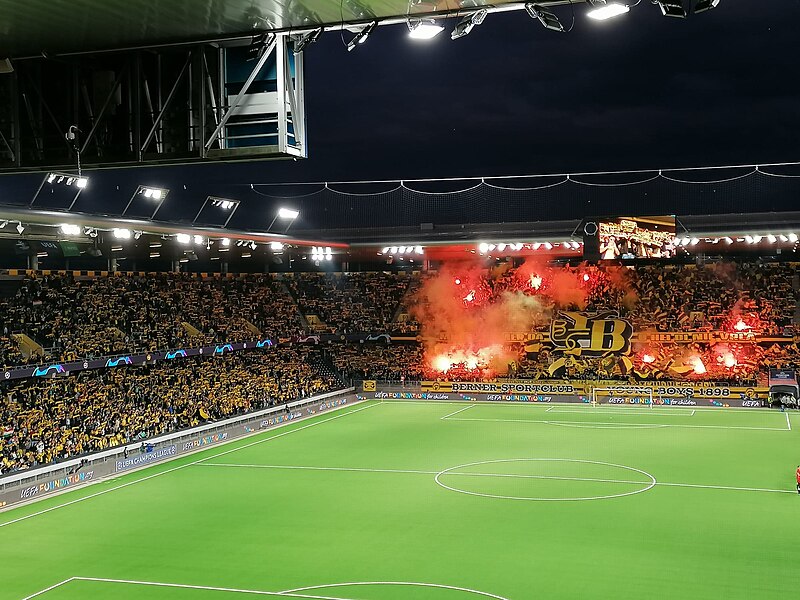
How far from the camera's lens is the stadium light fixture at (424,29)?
832 cm

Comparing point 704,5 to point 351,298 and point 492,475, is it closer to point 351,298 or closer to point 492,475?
point 492,475

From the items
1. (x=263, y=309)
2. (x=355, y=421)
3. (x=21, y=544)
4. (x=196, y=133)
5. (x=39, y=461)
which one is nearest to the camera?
(x=196, y=133)

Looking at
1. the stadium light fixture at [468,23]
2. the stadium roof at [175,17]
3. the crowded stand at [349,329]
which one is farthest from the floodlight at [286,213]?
the stadium light fixture at [468,23]

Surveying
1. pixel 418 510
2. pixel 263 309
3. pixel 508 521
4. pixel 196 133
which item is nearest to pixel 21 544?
pixel 418 510

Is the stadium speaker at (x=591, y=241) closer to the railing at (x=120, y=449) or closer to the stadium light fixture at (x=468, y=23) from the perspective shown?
the railing at (x=120, y=449)

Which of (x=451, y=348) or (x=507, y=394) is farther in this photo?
(x=451, y=348)

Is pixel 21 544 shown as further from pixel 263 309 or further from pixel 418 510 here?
pixel 263 309

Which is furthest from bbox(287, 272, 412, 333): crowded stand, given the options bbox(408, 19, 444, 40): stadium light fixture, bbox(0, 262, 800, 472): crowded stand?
bbox(408, 19, 444, 40): stadium light fixture

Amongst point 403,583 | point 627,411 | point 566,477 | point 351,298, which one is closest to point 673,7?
point 403,583

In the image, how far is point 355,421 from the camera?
44.8 metres

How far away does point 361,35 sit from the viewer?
28.6ft

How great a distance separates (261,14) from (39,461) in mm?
25375

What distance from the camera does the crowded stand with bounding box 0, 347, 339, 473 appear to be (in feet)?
103

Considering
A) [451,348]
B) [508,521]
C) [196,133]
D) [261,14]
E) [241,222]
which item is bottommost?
[508,521]
